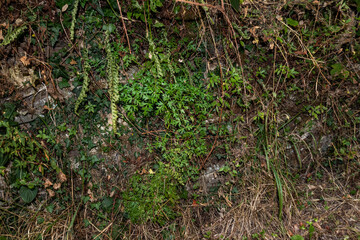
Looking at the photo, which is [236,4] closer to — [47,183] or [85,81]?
[85,81]

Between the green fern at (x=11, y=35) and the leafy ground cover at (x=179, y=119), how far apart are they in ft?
0.08

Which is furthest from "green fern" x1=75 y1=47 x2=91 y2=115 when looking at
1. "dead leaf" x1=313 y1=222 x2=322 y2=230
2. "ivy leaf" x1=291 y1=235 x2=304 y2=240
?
"dead leaf" x1=313 y1=222 x2=322 y2=230

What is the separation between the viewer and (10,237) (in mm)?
2236

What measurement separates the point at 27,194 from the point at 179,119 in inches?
69.4

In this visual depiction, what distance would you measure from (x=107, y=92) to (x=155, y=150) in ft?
2.76

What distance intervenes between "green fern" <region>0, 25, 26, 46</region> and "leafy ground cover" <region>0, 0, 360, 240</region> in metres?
0.02

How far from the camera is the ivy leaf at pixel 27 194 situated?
2.27 metres

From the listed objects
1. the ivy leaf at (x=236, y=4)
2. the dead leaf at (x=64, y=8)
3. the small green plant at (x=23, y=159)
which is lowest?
the small green plant at (x=23, y=159)

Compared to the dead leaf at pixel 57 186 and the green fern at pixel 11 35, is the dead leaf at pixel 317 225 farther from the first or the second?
the green fern at pixel 11 35

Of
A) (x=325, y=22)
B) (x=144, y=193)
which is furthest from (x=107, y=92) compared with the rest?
(x=325, y=22)

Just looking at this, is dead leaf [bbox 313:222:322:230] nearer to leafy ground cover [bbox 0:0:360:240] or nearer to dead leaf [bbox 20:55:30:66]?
leafy ground cover [bbox 0:0:360:240]

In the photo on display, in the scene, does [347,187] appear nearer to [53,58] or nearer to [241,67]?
[241,67]

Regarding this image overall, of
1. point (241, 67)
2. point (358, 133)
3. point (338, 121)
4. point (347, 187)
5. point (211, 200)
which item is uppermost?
point (241, 67)

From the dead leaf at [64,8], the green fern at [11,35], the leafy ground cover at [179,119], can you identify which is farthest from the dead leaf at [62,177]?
the dead leaf at [64,8]
